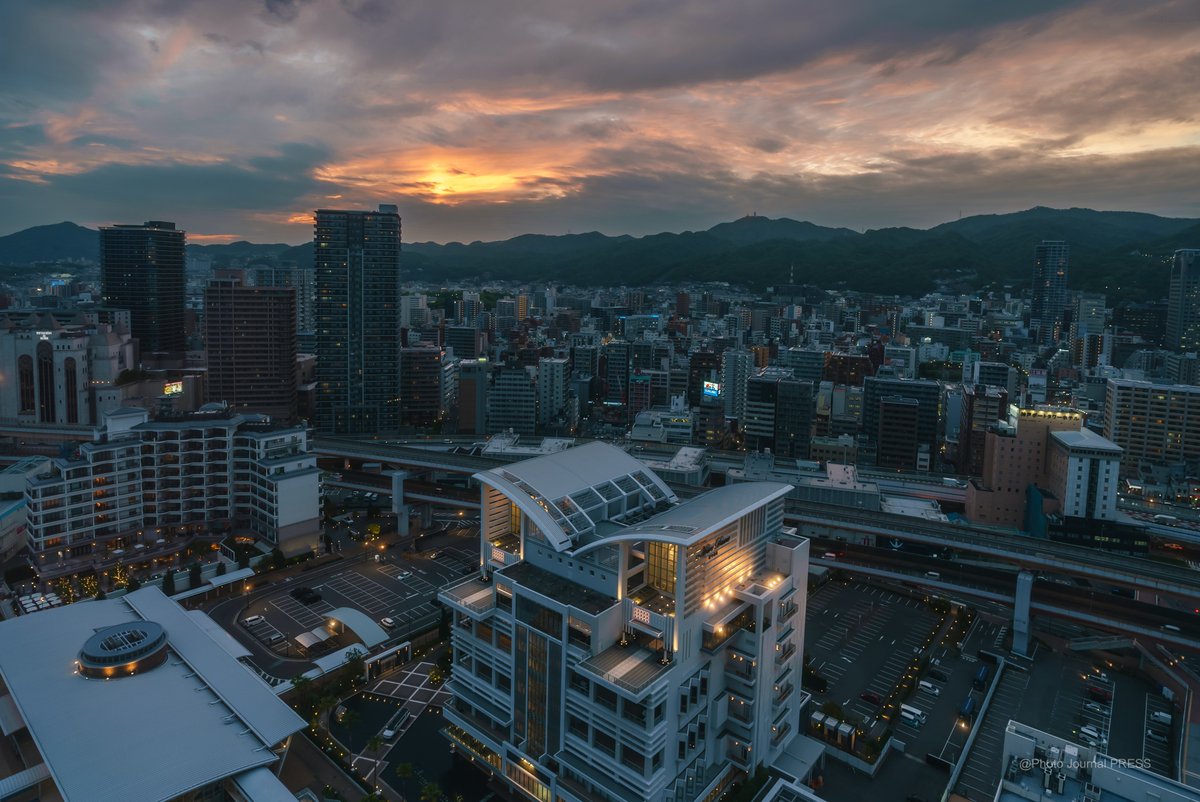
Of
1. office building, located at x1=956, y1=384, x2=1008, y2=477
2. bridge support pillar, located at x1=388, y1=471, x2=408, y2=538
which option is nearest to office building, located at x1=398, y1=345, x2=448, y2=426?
bridge support pillar, located at x1=388, y1=471, x2=408, y2=538

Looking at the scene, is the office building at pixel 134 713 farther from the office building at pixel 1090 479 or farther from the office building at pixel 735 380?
the office building at pixel 735 380

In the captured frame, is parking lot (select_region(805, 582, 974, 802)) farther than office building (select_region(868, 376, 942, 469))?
No

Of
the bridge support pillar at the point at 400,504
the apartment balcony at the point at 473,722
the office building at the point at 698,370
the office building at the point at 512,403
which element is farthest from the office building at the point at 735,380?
the apartment balcony at the point at 473,722

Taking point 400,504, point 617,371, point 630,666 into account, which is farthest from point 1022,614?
point 617,371

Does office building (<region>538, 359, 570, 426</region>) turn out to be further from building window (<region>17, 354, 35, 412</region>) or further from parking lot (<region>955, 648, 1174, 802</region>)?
parking lot (<region>955, 648, 1174, 802</region>)

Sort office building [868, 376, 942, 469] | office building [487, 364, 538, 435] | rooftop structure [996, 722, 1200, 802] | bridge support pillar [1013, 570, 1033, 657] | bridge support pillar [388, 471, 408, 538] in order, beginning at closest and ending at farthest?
rooftop structure [996, 722, 1200, 802], bridge support pillar [1013, 570, 1033, 657], bridge support pillar [388, 471, 408, 538], office building [868, 376, 942, 469], office building [487, 364, 538, 435]

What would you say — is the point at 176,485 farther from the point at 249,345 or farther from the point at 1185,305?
the point at 1185,305
